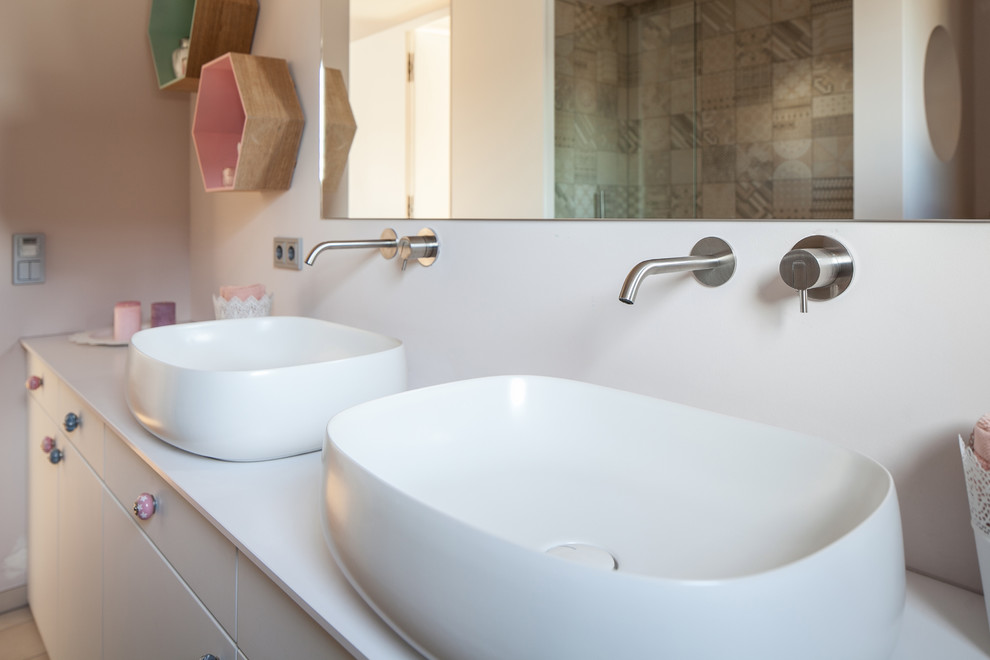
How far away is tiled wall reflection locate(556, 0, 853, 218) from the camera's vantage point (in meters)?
0.79

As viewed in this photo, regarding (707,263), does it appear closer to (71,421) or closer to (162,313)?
(71,421)

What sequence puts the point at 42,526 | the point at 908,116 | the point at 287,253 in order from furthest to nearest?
1. the point at 42,526
2. the point at 287,253
3. the point at 908,116

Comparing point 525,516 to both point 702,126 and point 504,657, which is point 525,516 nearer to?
point 504,657

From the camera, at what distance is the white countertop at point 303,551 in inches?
25.0

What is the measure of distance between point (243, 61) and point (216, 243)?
0.70 m

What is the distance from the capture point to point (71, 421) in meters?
1.53

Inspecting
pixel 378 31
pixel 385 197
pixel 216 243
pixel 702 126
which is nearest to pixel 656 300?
pixel 702 126

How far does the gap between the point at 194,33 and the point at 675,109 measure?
155cm

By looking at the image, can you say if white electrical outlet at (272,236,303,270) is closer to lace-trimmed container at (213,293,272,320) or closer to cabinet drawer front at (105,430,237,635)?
lace-trimmed container at (213,293,272,320)

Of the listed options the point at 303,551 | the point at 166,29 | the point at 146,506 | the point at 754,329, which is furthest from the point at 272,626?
the point at 166,29

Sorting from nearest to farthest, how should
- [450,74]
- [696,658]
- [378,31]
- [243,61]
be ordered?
[696,658], [450,74], [378,31], [243,61]

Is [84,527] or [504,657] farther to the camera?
[84,527]

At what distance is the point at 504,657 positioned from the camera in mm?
502

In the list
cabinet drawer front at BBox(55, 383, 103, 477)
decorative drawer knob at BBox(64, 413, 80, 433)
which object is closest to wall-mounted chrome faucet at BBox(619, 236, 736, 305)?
cabinet drawer front at BBox(55, 383, 103, 477)
